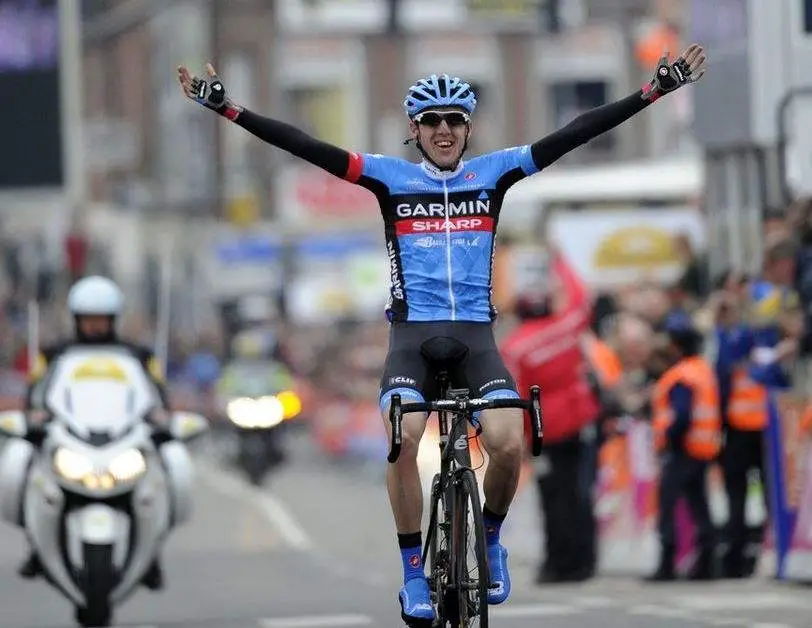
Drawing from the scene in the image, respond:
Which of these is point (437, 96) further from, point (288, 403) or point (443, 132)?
point (288, 403)

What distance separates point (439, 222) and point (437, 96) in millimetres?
485

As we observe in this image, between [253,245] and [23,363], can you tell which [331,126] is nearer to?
[253,245]

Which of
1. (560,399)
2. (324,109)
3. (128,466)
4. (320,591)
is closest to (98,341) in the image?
(128,466)

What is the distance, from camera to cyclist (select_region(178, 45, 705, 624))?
11.0 meters

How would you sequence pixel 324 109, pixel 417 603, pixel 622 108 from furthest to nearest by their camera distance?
pixel 324 109 → pixel 622 108 → pixel 417 603

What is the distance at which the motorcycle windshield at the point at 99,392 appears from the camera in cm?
1486

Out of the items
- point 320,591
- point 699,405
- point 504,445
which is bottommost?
point 320,591

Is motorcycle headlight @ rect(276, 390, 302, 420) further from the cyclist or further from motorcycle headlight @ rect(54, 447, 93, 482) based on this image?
the cyclist

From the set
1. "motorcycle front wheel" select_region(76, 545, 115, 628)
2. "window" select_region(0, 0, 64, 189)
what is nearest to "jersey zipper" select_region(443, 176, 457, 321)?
"motorcycle front wheel" select_region(76, 545, 115, 628)

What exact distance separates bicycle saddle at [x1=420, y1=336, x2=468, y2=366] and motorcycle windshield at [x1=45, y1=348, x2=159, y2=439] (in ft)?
13.6

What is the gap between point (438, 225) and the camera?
36.5 feet

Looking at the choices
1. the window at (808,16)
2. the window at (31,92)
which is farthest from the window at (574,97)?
the window at (808,16)

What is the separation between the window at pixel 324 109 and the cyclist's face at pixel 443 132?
5606 cm

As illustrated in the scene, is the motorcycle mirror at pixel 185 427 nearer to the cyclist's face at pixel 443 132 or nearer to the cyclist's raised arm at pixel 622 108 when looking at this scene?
the cyclist's face at pixel 443 132
